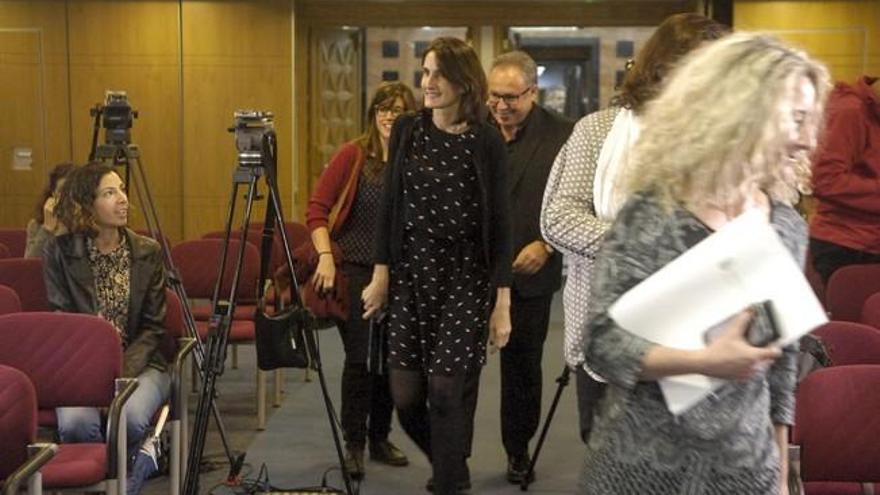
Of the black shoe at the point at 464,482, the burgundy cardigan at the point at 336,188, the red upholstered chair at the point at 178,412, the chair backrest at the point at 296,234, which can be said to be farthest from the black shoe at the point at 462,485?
the chair backrest at the point at 296,234

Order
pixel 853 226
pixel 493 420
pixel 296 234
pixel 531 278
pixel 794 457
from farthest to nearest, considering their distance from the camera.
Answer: pixel 296 234, pixel 493 420, pixel 853 226, pixel 531 278, pixel 794 457

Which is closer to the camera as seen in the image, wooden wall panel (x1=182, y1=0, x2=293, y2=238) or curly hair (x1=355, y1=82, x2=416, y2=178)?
Result: curly hair (x1=355, y1=82, x2=416, y2=178)

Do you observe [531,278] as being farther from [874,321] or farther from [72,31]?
[72,31]

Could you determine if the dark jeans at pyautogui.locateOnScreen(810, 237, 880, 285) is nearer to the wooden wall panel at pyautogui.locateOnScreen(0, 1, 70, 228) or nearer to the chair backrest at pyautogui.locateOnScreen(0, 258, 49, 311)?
the chair backrest at pyautogui.locateOnScreen(0, 258, 49, 311)

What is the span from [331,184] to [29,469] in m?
2.13

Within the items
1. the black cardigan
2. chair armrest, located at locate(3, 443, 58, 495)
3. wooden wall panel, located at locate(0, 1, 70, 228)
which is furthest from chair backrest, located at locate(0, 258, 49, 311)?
wooden wall panel, located at locate(0, 1, 70, 228)

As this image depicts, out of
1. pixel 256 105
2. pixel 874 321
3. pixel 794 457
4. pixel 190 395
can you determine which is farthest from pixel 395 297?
pixel 256 105

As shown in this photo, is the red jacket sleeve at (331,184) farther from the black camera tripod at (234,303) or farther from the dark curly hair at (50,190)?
the dark curly hair at (50,190)

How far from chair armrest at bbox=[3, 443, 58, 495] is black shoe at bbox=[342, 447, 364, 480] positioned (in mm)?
1885

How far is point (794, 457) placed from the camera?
9.98ft

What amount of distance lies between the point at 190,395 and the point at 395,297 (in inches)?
110

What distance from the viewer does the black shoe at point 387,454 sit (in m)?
5.14

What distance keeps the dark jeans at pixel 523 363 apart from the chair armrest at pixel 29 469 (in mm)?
2069

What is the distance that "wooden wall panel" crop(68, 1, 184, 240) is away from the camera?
9984mm
